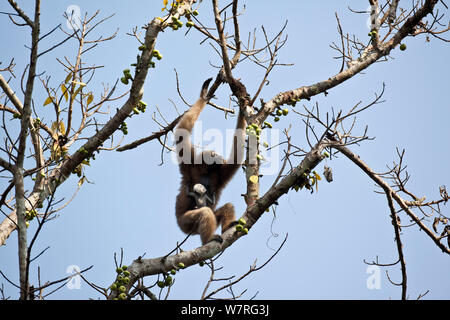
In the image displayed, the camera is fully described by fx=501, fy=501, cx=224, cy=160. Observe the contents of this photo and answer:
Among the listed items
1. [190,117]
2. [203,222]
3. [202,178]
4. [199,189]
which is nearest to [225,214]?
[203,222]

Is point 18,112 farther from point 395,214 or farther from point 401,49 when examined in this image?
point 401,49

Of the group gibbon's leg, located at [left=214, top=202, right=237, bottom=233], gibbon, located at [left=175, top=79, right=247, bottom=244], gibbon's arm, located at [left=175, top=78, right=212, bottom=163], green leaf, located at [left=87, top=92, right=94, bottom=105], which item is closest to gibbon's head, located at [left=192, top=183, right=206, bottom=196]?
gibbon, located at [left=175, top=79, right=247, bottom=244]

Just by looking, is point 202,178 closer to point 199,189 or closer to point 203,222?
point 199,189

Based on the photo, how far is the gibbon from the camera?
8.00m

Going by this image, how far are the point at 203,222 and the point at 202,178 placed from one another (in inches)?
69.1

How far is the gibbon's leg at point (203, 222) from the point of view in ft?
25.2

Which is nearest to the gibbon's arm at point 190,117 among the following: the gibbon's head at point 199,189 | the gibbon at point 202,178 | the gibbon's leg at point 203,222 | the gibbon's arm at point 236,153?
the gibbon at point 202,178

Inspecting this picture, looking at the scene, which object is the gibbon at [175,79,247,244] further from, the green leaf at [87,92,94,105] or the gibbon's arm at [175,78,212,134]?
the green leaf at [87,92,94,105]

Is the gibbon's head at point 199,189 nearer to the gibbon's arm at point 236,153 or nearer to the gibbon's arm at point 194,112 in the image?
the gibbon's arm at point 236,153

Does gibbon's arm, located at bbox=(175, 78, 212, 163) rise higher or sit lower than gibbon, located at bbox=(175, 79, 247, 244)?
higher

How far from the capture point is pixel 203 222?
783 centimetres
